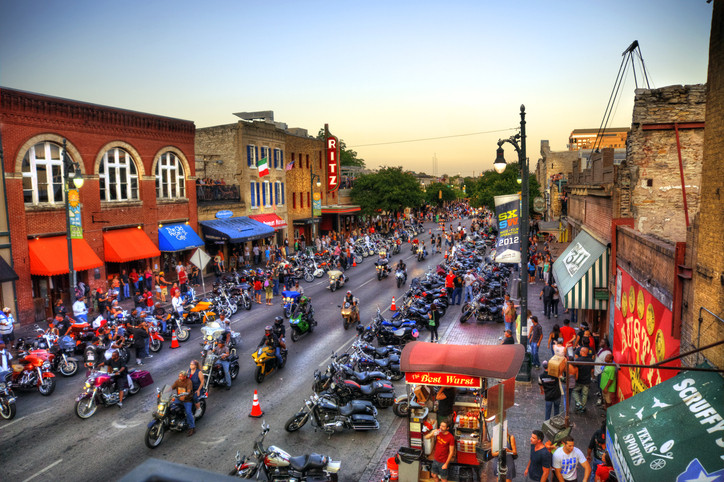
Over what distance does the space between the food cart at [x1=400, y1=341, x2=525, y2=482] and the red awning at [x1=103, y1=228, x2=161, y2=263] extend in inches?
846

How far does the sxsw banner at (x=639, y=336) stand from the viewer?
911cm

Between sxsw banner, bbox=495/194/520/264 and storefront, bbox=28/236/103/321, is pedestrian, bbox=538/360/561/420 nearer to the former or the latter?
sxsw banner, bbox=495/194/520/264

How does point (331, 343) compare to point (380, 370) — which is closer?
point (380, 370)

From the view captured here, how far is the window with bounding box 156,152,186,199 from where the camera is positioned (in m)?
30.6

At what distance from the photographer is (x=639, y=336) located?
10.9 metres

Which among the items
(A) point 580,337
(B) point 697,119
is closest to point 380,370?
(A) point 580,337

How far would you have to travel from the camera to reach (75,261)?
2350 cm

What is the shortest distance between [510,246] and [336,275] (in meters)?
13.4

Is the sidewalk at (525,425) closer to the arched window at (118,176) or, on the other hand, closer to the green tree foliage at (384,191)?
the arched window at (118,176)

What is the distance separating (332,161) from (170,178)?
2357 cm

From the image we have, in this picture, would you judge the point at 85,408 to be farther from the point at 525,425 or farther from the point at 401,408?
A: the point at 525,425

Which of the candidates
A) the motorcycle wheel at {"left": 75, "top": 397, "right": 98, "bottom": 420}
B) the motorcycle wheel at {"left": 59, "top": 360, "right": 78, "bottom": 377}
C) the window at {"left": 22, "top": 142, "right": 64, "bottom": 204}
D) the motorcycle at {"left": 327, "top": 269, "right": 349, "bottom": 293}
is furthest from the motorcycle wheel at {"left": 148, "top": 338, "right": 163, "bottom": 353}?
the motorcycle at {"left": 327, "top": 269, "right": 349, "bottom": 293}

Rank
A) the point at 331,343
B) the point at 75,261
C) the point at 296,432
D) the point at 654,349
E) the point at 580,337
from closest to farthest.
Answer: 1. the point at 654,349
2. the point at 296,432
3. the point at 580,337
4. the point at 331,343
5. the point at 75,261

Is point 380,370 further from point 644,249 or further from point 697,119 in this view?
point 697,119
